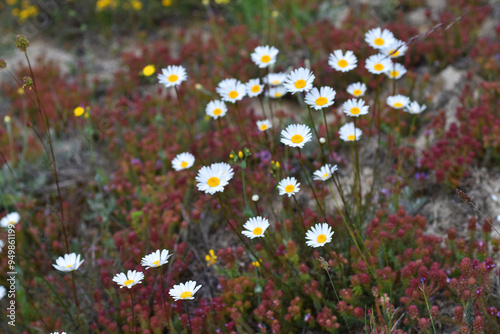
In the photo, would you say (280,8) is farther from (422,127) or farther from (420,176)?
(420,176)

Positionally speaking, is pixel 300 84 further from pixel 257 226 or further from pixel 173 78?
pixel 173 78

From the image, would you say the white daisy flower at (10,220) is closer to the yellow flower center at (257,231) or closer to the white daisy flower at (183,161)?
the white daisy flower at (183,161)

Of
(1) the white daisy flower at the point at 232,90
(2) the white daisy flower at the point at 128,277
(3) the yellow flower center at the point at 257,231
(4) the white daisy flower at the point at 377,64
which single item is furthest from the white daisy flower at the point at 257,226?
(4) the white daisy flower at the point at 377,64

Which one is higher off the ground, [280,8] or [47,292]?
[280,8]

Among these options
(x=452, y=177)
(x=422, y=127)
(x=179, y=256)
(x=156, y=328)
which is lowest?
(x=156, y=328)

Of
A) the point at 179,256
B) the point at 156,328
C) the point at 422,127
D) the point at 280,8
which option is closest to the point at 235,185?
the point at 179,256

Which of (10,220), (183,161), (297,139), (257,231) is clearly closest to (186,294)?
(257,231)
